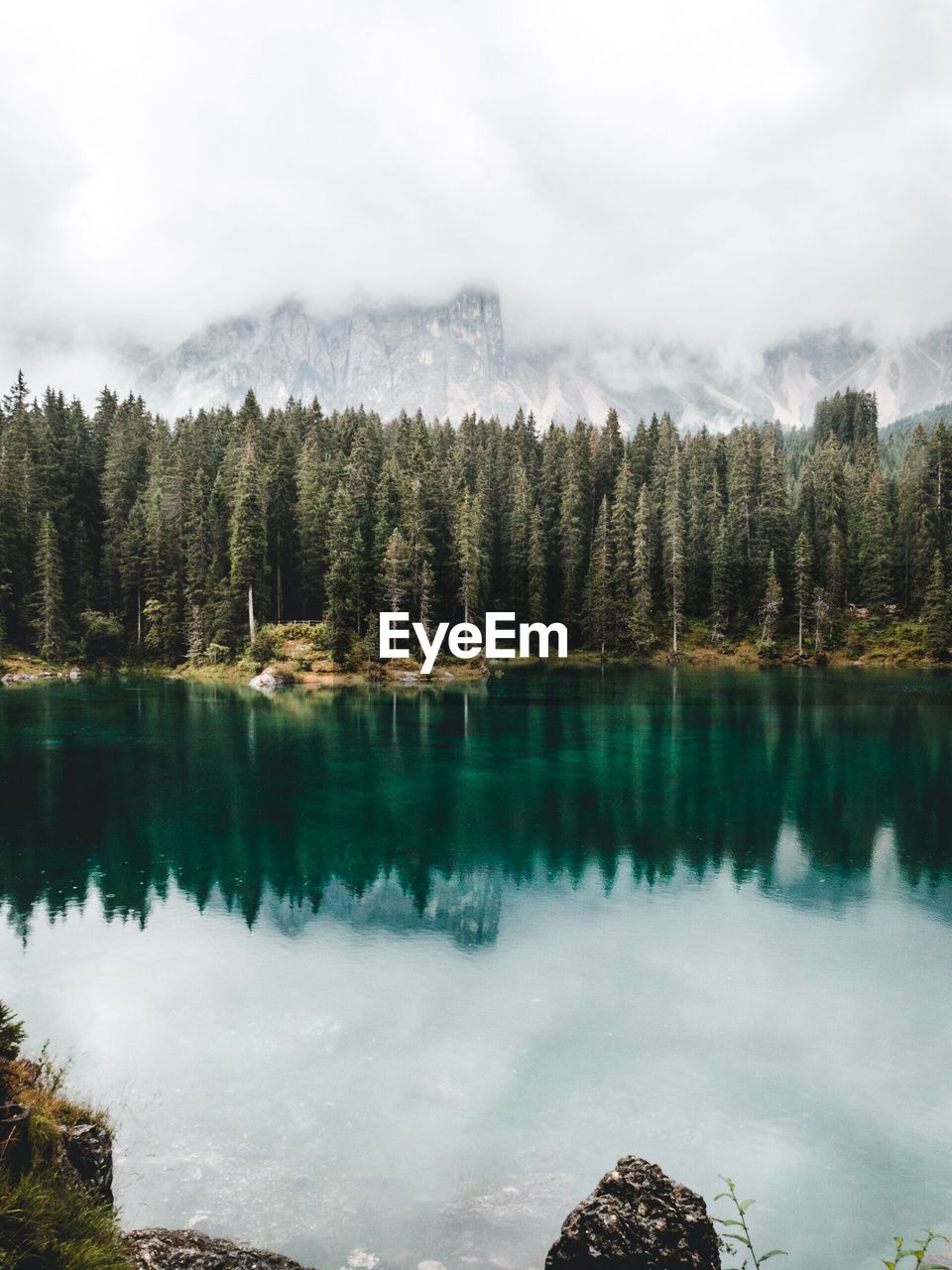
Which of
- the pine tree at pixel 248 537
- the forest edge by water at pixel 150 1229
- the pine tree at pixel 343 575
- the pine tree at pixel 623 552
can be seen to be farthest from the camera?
the pine tree at pixel 623 552

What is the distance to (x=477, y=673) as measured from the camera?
86.1 meters

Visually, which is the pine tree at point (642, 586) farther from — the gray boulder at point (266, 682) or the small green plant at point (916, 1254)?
the small green plant at point (916, 1254)

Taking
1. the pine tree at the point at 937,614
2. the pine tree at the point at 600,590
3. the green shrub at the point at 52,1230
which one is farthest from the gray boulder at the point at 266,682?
the pine tree at the point at 937,614

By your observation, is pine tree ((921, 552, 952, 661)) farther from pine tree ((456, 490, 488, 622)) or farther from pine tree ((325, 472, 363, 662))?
pine tree ((325, 472, 363, 662))

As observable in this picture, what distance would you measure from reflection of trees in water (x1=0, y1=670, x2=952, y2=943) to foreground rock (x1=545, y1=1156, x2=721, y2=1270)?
11.9 metres

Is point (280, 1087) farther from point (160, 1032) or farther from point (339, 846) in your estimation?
point (339, 846)

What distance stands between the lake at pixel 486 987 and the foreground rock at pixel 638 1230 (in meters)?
1.39

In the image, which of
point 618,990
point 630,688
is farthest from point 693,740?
point 618,990

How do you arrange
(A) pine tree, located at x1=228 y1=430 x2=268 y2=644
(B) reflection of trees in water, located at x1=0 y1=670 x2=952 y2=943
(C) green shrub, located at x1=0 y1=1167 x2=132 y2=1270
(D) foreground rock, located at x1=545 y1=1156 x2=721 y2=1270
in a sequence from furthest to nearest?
(A) pine tree, located at x1=228 y1=430 x2=268 y2=644, (B) reflection of trees in water, located at x1=0 y1=670 x2=952 y2=943, (D) foreground rock, located at x1=545 y1=1156 x2=721 y2=1270, (C) green shrub, located at x1=0 y1=1167 x2=132 y2=1270

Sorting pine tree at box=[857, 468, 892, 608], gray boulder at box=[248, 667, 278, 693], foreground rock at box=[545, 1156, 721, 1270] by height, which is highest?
pine tree at box=[857, 468, 892, 608]

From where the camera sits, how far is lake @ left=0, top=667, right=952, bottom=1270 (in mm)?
11227

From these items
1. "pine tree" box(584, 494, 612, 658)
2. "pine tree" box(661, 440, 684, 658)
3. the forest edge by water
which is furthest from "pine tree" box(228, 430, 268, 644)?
the forest edge by water

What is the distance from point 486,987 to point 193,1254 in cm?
988

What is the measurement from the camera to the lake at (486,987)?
442 inches
